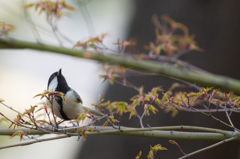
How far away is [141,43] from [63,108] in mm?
2188

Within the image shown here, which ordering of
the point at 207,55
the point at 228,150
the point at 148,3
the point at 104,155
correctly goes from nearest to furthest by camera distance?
the point at 228,150 → the point at 207,55 → the point at 104,155 → the point at 148,3

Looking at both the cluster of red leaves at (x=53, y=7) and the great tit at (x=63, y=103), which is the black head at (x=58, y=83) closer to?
the great tit at (x=63, y=103)

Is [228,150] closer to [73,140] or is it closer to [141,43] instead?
[141,43]

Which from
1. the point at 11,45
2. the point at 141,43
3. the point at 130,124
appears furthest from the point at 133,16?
the point at 11,45

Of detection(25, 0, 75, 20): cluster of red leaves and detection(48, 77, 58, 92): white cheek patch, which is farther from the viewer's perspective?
detection(48, 77, 58, 92): white cheek patch

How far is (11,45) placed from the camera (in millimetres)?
963

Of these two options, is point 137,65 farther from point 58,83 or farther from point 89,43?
point 58,83

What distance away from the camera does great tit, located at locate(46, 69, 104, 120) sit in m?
2.35

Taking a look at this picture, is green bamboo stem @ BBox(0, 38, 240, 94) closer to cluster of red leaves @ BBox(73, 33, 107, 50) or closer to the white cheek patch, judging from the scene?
cluster of red leaves @ BBox(73, 33, 107, 50)

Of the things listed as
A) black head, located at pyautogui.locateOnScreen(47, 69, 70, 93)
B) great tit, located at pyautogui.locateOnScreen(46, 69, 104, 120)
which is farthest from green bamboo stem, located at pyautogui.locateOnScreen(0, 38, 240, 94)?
black head, located at pyautogui.locateOnScreen(47, 69, 70, 93)

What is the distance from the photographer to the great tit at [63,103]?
235 cm

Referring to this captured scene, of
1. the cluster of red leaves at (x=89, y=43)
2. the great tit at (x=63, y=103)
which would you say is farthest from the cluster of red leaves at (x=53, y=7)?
the great tit at (x=63, y=103)

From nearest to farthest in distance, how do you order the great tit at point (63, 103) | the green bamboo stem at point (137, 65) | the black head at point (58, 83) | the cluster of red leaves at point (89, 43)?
the green bamboo stem at point (137, 65)
the cluster of red leaves at point (89, 43)
the great tit at point (63, 103)
the black head at point (58, 83)

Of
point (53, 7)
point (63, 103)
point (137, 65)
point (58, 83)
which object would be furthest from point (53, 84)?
point (137, 65)
